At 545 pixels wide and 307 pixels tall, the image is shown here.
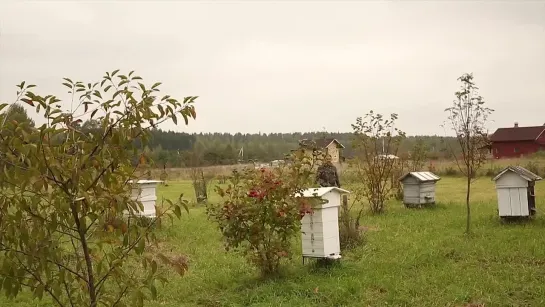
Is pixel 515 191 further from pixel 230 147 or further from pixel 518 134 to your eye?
pixel 230 147

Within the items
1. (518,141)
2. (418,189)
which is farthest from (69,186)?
(518,141)

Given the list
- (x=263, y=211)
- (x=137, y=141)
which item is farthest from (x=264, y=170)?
(x=137, y=141)

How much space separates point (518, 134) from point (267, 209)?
4648cm

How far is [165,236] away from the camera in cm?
1166

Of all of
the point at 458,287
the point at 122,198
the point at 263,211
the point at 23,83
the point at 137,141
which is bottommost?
the point at 458,287

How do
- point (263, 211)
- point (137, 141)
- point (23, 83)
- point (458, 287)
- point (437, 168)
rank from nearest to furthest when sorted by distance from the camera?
point (23, 83) < point (137, 141) < point (458, 287) < point (263, 211) < point (437, 168)

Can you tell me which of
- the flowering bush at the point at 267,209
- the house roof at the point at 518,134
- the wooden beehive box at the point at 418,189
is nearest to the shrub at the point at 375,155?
the wooden beehive box at the point at 418,189

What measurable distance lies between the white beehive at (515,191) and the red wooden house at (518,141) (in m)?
38.8

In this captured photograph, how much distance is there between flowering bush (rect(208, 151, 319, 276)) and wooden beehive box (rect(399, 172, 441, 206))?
8.10 meters

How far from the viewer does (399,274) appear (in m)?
7.16

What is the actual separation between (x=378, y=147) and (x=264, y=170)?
330 inches

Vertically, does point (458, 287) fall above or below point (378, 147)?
below

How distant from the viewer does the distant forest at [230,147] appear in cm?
1027

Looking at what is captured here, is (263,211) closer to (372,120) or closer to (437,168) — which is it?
(372,120)
